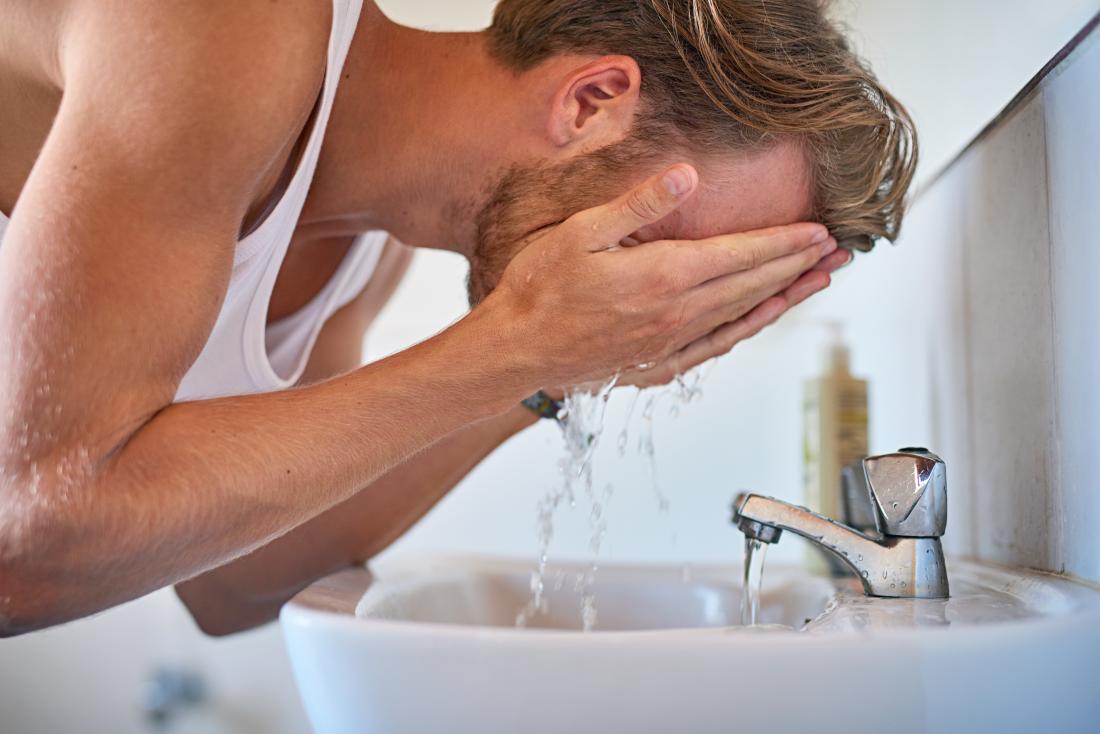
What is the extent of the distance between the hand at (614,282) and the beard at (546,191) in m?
0.09

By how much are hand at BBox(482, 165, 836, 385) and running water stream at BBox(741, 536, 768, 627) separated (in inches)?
7.4

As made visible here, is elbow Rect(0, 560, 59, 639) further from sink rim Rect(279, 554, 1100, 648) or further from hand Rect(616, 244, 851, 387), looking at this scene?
hand Rect(616, 244, 851, 387)

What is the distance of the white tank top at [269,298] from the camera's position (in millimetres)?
812

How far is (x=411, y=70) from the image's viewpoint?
3.08 ft

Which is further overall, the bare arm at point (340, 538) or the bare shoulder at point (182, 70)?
the bare arm at point (340, 538)

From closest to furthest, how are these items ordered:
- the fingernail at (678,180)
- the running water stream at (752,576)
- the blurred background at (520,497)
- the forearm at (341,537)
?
1. the fingernail at (678,180)
2. the running water stream at (752,576)
3. the forearm at (341,537)
4. the blurred background at (520,497)

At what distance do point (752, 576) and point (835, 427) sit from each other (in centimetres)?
37

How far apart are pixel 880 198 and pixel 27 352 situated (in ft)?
2.31

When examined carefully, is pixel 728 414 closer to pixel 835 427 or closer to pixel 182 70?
pixel 835 427

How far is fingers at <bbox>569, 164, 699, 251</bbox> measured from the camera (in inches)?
28.9

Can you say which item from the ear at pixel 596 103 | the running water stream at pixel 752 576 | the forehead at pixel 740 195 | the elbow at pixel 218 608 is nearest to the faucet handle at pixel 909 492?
the running water stream at pixel 752 576

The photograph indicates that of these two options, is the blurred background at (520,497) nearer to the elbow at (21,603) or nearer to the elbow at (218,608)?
the elbow at (218,608)

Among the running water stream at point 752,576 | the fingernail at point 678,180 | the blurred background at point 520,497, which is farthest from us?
the blurred background at point 520,497

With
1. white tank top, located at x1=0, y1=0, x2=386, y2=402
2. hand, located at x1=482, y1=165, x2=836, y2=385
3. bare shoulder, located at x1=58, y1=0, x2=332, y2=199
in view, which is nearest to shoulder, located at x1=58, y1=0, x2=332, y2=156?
bare shoulder, located at x1=58, y1=0, x2=332, y2=199
